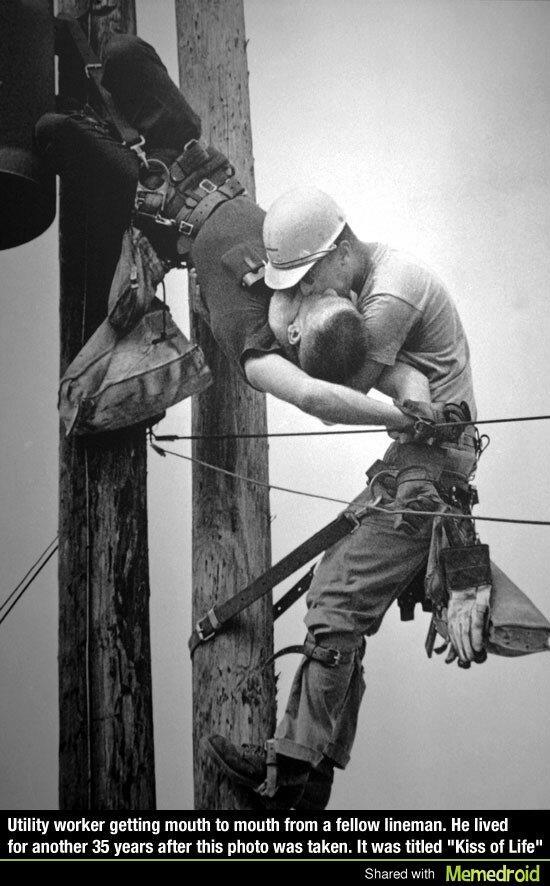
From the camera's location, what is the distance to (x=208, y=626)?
13.7 ft

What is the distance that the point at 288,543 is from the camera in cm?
468

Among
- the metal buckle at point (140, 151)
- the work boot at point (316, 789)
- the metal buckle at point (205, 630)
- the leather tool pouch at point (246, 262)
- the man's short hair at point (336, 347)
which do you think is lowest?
the work boot at point (316, 789)

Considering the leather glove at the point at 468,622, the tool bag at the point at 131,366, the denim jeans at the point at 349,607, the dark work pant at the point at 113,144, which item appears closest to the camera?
the leather glove at the point at 468,622

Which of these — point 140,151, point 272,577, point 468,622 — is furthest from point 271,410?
point 468,622

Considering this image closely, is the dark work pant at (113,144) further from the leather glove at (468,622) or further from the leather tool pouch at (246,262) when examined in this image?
the leather glove at (468,622)

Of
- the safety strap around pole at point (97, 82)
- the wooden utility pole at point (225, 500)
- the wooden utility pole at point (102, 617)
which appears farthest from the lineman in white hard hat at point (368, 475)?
the safety strap around pole at point (97, 82)

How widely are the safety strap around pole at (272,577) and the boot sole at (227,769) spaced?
0.38 meters

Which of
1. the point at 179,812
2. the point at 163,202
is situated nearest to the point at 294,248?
the point at 163,202

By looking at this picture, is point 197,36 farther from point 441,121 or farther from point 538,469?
point 538,469

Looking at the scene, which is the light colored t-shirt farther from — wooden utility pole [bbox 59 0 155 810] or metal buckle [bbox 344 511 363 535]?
wooden utility pole [bbox 59 0 155 810]

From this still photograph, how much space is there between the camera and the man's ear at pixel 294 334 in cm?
404

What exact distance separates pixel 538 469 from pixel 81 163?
7.13 feet

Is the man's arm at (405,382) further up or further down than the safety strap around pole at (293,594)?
further up

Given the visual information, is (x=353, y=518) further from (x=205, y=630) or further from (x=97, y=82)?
(x=97, y=82)
